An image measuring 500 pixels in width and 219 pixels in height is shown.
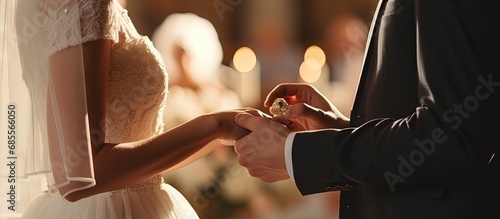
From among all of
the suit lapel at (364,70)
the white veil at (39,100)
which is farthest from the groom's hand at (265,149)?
the white veil at (39,100)

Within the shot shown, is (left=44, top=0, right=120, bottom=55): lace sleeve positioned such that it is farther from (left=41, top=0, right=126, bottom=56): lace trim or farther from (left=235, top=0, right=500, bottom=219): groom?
(left=235, top=0, right=500, bottom=219): groom

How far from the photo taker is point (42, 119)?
1.41 m

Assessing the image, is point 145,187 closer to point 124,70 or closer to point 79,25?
point 124,70

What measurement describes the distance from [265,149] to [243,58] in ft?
10.7

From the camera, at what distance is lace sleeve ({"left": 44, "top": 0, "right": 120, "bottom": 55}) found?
1389 mm

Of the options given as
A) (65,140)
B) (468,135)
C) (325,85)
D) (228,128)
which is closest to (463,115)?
(468,135)

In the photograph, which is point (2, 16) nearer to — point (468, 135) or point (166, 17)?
point (468, 135)

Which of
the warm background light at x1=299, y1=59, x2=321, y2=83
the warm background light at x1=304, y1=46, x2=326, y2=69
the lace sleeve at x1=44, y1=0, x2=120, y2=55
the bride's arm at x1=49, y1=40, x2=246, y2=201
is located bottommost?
the warm background light at x1=299, y1=59, x2=321, y2=83

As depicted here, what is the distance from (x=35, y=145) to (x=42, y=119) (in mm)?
53

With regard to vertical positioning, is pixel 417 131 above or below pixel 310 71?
→ above

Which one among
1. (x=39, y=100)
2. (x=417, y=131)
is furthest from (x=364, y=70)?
(x=39, y=100)

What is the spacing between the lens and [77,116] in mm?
1344

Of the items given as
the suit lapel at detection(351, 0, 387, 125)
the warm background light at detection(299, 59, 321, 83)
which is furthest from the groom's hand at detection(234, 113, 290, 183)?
the warm background light at detection(299, 59, 321, 83)

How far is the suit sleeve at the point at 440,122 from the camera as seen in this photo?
1.00 meters
